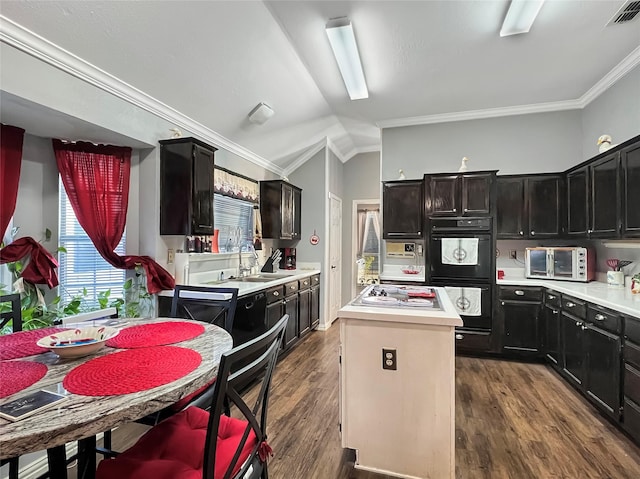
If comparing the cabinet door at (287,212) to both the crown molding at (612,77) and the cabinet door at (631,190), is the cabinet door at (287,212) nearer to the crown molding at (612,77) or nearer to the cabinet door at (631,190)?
the cabinet door at (631,190)

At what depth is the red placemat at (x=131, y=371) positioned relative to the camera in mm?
1015

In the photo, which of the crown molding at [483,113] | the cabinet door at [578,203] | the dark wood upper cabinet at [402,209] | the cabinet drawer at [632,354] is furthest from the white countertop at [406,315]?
the crown molding at [483,113]

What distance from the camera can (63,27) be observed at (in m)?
1.88

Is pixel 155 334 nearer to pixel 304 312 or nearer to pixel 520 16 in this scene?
pixel 304 312

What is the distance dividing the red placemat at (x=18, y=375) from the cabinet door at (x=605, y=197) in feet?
13.3

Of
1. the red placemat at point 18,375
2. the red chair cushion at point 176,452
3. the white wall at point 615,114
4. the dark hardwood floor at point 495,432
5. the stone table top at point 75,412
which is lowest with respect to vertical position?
the dark hardwood floor at point 495,432

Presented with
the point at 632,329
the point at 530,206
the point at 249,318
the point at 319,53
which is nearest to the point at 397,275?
the point at 530,206

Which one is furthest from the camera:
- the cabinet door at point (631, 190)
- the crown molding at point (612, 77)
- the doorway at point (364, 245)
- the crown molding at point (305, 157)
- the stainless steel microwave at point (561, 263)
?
the doorway at point (364, 245)

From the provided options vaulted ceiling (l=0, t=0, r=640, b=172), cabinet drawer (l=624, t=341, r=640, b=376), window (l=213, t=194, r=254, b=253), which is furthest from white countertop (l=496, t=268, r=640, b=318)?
window (l=213, t=194, r=254, b=253)

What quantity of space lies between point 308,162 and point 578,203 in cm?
369

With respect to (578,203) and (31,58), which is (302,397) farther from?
(578,203)

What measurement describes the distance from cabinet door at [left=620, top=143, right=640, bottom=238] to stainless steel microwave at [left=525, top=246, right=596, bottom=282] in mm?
840

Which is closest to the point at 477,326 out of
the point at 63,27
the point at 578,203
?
the point at 578,203

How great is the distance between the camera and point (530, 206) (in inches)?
155
